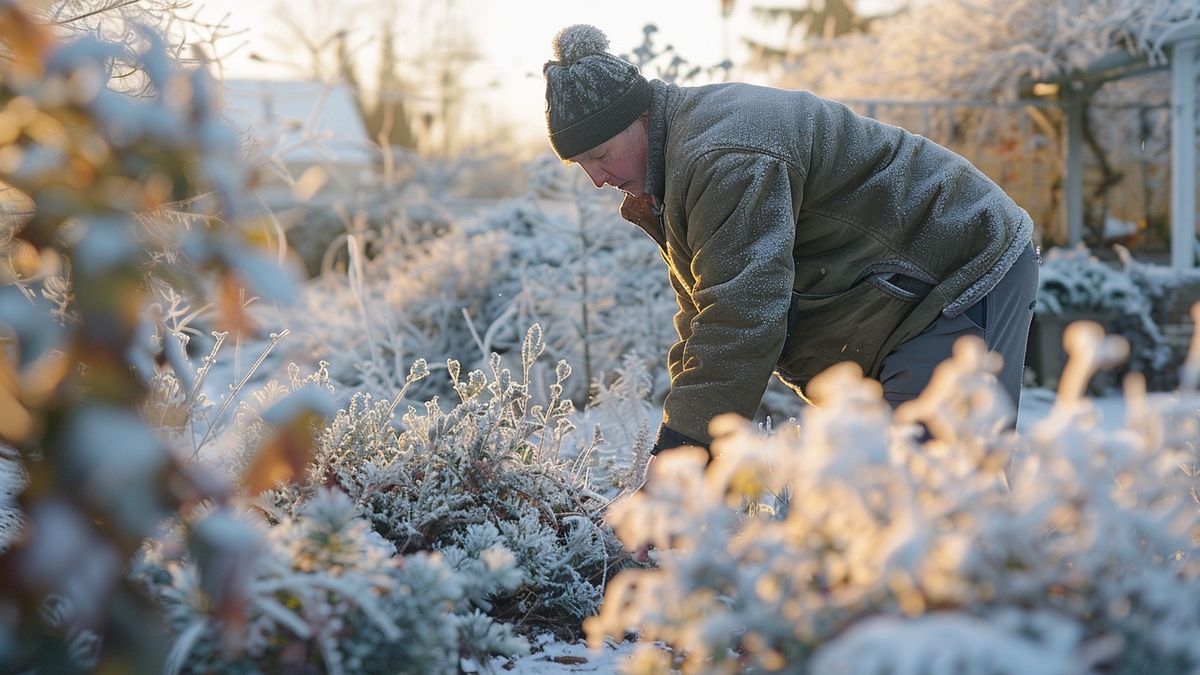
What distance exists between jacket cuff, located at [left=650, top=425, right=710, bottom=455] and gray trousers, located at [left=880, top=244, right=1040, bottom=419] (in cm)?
56

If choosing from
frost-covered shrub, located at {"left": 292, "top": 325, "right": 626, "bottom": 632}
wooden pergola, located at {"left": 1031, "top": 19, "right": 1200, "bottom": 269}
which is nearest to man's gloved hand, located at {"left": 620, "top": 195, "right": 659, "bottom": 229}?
frost-covered shrub, located at {"left": 292, "top": 325, "right": 626, "bottom": 632}

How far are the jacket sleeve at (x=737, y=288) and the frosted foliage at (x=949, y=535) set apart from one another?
114 cm

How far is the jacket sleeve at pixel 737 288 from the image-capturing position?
7.50 ft

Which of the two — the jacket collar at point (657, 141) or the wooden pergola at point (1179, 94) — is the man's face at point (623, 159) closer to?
the jacket collar at point (657, 141)

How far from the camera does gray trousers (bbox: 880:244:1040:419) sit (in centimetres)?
256

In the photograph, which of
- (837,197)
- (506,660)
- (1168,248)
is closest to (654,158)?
(837,197)

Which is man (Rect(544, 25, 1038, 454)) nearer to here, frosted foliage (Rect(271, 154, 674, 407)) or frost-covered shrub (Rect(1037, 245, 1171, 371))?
frosted foliage (Rect(271, 154, 674, 407))

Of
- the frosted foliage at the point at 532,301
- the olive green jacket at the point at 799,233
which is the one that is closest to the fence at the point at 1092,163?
the frosted foliage at the point at 532,301

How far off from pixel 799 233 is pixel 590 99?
1.90 feet

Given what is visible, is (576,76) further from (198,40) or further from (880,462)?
(880,462)

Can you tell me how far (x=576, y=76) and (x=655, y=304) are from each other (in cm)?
332

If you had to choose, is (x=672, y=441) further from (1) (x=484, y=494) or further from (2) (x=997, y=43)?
(2) (x=997, y=43)

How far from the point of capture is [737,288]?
7.51ft

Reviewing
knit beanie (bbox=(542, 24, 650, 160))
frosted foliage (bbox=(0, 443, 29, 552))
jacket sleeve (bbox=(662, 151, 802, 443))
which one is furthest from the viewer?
knit beanie (bbox=(542, 24, 650, 160))
